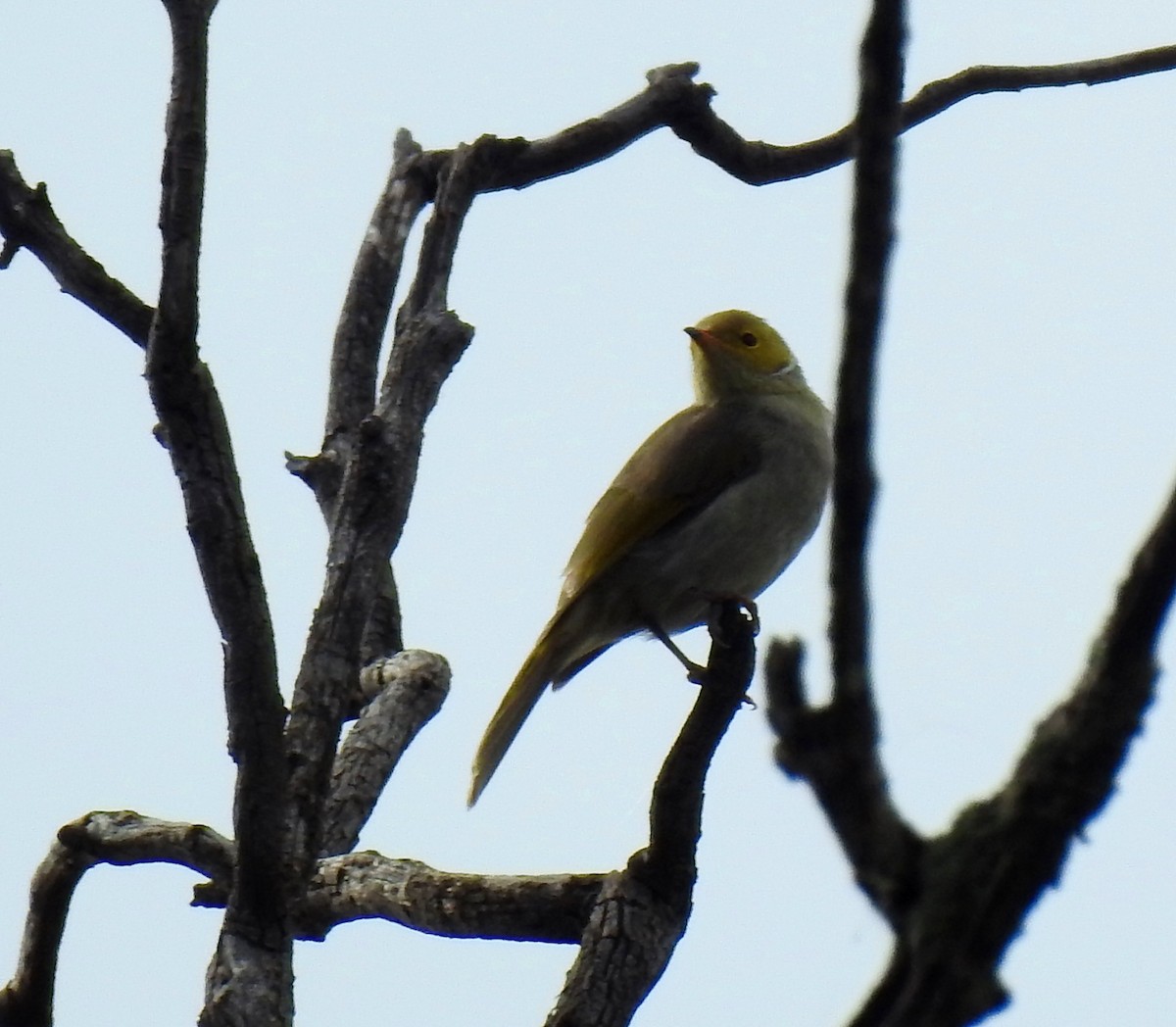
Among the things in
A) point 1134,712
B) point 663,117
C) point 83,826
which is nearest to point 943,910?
point 1134,712

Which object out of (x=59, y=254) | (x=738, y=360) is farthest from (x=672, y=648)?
(x=59, y=254)

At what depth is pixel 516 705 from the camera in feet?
19.6

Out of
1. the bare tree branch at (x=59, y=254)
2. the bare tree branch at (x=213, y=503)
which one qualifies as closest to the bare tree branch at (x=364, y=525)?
the bare tree branch at (x=213, y=503)

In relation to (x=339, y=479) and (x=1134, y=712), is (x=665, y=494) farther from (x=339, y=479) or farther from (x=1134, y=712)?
(x=1134, y=712)

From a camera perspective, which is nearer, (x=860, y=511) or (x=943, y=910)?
(x=943, y=910)

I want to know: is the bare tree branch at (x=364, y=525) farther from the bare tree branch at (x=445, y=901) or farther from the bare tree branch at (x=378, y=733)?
the bare tree branch at (x=378, y=733)

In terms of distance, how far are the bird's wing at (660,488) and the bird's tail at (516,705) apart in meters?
0.18

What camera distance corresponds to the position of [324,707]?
4262 mm

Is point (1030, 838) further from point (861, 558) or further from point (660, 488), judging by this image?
point (660, 488)

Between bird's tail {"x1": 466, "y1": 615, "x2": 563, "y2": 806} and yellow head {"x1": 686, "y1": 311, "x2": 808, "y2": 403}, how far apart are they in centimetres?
145

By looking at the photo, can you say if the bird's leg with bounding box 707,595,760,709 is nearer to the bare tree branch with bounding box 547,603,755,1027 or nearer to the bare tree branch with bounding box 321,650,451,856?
the bare tree branch with bounding box 547,603,755,1027

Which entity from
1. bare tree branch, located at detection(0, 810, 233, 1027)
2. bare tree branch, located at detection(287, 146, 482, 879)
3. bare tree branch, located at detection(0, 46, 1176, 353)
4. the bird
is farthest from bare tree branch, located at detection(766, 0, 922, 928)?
the bird

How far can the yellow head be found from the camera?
22.9 ft

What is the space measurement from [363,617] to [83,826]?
3.96 ft
